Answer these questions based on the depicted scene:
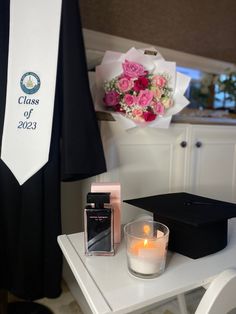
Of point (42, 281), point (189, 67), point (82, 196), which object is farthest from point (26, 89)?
point (189, 67)

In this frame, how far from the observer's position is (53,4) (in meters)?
0.91

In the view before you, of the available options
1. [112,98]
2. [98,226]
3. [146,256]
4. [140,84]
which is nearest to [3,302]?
[98,226]

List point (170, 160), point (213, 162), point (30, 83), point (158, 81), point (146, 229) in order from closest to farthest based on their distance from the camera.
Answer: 1. point (146, 229)
2. point (30, 83)
3. point (158, 81)
4. point (170, 160)
5. point (213, 162)

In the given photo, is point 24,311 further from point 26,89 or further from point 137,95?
point 137,95

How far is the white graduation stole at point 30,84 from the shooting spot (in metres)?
0.92

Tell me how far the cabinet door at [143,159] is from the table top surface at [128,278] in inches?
15.6

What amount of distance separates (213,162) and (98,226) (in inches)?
33.2

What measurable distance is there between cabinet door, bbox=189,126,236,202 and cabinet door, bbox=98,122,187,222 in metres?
0.07

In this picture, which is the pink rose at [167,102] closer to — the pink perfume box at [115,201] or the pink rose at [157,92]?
the pink rose at [157,92]

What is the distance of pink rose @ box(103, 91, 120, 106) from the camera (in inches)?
40.5

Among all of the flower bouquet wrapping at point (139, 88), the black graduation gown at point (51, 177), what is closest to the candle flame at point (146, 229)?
the black graduation gown at point (51, 177)

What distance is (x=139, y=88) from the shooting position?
1.03m

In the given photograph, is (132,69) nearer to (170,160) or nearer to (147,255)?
(170,160)

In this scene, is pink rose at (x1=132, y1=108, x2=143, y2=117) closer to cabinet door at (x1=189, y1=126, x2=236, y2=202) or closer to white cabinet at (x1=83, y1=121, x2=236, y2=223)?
white cabinet at (x1=83, y1=121, x2=236, y2=223)
